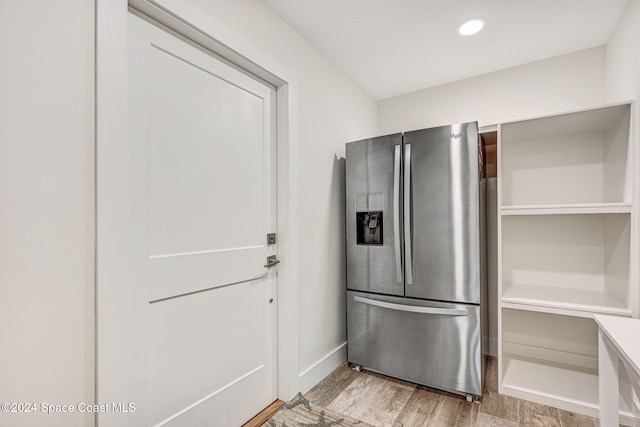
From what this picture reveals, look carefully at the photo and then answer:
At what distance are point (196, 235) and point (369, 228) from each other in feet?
4.24

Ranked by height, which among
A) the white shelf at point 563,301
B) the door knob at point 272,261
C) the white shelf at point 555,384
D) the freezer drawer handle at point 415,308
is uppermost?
the door knob at point 272,261

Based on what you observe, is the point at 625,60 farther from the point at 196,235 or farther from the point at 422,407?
the point at 196,235

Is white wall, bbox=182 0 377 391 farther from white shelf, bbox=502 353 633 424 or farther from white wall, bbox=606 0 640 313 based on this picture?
white wall, bbox=606 0 640 313

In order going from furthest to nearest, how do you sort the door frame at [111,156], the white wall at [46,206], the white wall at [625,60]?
the white wall at [625,60], the door frame at [111,156], the white wall at [46,206]

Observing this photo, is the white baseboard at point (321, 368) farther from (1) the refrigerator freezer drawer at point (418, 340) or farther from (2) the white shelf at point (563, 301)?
(2) the white shelf at point (563, 301)

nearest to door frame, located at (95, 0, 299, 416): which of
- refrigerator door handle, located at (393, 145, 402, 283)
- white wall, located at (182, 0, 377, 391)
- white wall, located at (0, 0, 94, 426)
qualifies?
white wall, located at (0, 0, 94, 426)

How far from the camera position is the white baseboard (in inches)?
79.2

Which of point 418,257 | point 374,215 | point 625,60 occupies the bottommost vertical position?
point 418,257

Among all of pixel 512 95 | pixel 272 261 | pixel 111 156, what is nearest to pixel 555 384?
pixel 272 261

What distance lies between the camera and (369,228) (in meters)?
2.29

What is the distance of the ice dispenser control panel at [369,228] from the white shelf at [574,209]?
836 mm

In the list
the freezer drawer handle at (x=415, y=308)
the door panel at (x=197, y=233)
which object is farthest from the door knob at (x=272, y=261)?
the freezer drawer handle at (x=415, y=308)

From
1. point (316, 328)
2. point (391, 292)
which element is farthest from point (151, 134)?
point (391, 292)

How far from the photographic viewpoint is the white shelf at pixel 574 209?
1695 mm
